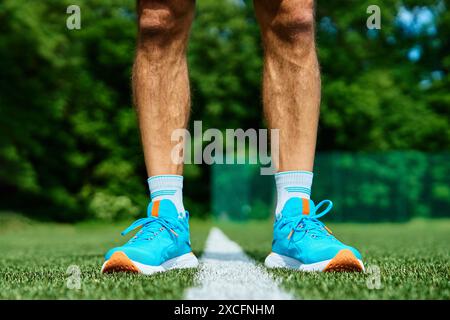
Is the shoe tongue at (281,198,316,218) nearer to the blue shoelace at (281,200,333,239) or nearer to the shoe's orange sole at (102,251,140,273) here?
the blue shoelace at (281,200,333,239)

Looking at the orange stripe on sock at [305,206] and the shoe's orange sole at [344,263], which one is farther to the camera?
the orange stripe on sock at [305,206]

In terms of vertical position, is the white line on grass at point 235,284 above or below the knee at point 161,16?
below

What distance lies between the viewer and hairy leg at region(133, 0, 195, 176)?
79.6 inches

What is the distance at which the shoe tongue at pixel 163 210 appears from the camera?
1.93m

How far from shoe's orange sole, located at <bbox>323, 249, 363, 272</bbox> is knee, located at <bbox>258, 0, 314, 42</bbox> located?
78 cm

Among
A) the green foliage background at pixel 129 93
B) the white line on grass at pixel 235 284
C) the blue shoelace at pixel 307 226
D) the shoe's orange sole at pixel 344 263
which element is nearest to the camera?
the white line on grass at pixel 235 284

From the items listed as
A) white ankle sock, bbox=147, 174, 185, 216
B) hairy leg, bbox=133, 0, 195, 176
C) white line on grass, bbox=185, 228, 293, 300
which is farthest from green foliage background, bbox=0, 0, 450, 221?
white line on grass, bbox=185, 228, 293, 300

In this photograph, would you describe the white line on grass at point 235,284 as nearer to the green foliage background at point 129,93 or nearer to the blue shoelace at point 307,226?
the blue shoelace at point 307,226

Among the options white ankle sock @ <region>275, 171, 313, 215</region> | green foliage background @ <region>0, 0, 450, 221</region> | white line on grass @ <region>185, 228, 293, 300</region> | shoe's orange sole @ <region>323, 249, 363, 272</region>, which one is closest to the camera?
white line on grass @ <region>185, 228, 293, 300</region>

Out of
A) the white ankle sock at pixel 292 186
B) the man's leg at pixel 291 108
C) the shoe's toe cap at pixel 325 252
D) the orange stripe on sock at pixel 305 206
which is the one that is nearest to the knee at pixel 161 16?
the man's leg at pixel 291 108

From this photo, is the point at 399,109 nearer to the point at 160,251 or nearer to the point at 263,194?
the point at 263,194

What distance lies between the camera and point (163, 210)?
6.36 feet

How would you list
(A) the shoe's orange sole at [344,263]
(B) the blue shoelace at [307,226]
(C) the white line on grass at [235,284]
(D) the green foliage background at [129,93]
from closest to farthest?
(C) the white line on grass at [235,284], (A) the shoe's orange sole at [344,263], (B) the blue shoelace at [307,226], (D) the green foliage background at [129,93]

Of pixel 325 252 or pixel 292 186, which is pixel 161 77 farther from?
pixel 325 252
